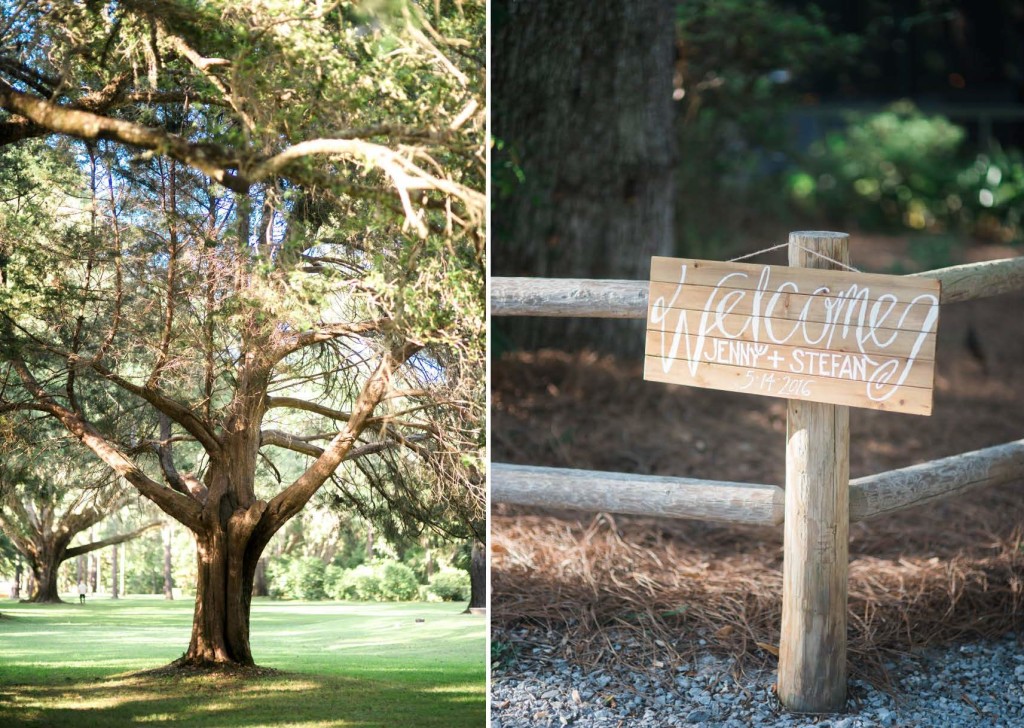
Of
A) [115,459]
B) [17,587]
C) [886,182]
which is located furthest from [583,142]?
[886,182]

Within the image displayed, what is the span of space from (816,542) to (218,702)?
148cm

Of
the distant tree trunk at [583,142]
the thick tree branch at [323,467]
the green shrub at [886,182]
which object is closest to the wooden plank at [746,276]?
the thick tree branch at [323,467]

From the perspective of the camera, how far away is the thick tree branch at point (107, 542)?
223cm

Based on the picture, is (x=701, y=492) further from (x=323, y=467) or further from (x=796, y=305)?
(x=323, y=467)

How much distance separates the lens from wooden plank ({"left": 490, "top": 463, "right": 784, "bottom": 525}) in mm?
2529

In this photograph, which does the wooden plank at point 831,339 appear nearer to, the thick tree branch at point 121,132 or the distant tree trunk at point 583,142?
the thick tree branch at point 121,132

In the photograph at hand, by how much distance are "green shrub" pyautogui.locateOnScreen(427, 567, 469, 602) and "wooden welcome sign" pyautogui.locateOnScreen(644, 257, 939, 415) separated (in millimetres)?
689

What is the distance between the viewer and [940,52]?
10781 mm

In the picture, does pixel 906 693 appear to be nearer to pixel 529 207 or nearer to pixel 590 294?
pixel 590 294

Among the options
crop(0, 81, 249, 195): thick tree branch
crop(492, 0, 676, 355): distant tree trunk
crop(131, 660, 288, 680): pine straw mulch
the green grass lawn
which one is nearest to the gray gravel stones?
the green grass lawn

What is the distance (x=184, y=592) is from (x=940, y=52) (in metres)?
10.9

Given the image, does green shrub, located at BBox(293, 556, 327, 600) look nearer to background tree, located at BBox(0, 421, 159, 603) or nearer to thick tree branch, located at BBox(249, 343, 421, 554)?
thick tree branch, located at BBox(249, 343, 421, 554)

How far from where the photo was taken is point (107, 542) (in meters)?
2.26

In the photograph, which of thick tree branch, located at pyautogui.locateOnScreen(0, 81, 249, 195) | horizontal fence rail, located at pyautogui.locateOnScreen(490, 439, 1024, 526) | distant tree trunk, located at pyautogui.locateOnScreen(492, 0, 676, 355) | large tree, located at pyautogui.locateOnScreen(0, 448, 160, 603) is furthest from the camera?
distant tree trunk, located at pyautogui.locateOnScreen(492, 0, 676, 355)
